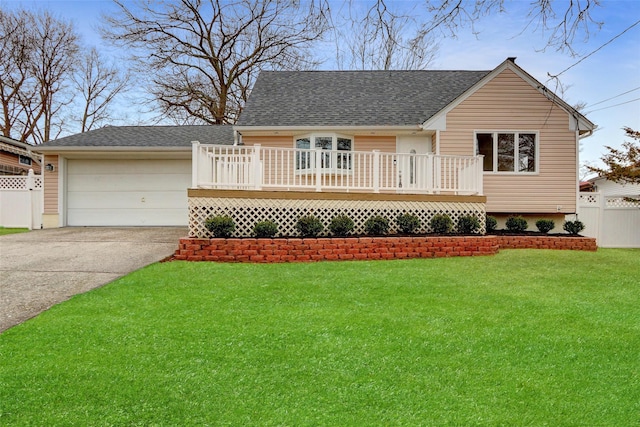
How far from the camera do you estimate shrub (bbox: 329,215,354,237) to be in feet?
28.7

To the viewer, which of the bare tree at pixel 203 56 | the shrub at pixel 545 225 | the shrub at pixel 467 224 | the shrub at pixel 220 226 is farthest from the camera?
the bare tree at pixel 203 56

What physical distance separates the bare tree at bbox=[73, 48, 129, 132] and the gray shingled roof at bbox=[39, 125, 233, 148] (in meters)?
13.7

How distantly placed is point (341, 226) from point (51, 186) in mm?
10032

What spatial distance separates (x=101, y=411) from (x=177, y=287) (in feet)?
10.1

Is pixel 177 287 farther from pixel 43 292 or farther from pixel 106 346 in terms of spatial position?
pixel 106 346

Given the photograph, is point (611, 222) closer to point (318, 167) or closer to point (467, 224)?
point (467, 224)

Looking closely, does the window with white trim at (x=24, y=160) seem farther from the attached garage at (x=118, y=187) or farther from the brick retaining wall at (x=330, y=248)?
the brick retaining wall at (x=330, y=248)

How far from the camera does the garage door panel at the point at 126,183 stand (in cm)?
1327

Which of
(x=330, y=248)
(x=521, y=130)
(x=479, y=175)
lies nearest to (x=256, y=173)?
(x=330, y=248)

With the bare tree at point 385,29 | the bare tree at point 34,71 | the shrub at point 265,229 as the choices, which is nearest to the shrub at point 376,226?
the shrub at point 265,229

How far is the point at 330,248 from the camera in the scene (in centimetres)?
840

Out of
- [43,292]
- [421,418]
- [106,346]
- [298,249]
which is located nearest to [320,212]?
[298,249]

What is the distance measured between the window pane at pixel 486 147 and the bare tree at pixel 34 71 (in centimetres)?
2445

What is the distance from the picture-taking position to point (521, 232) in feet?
35.4
